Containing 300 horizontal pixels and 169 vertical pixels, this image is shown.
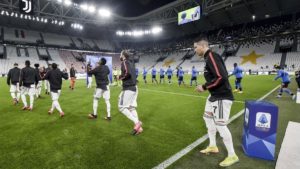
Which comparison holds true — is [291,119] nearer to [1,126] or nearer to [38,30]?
[1,126]

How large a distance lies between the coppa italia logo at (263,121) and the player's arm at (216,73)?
108cm

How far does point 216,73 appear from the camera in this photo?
11.0ft

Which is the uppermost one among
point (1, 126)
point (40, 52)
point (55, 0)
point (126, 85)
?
point (55, 0)

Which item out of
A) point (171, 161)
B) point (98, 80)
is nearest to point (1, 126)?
point (98, 80)

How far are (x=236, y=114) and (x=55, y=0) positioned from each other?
3056 centimetres

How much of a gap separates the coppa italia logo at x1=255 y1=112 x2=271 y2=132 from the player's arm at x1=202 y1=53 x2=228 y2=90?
1.08 meters

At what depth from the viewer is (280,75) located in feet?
36.4

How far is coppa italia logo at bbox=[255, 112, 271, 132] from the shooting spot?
3.56 meters

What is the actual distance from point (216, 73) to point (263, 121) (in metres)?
1.37

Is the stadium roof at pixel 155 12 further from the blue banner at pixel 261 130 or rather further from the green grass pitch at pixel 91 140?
the blue banner at pixel 261 130

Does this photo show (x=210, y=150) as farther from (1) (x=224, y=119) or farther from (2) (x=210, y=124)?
(1) (x=224, y=119)

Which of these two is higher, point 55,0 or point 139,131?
point 55,0

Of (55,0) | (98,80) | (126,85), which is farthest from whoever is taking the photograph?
(55,0)

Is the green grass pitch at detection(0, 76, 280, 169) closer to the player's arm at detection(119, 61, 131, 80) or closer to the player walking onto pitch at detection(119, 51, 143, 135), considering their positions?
the player walking onto pitch at detection(119, 51, 143, 135)
